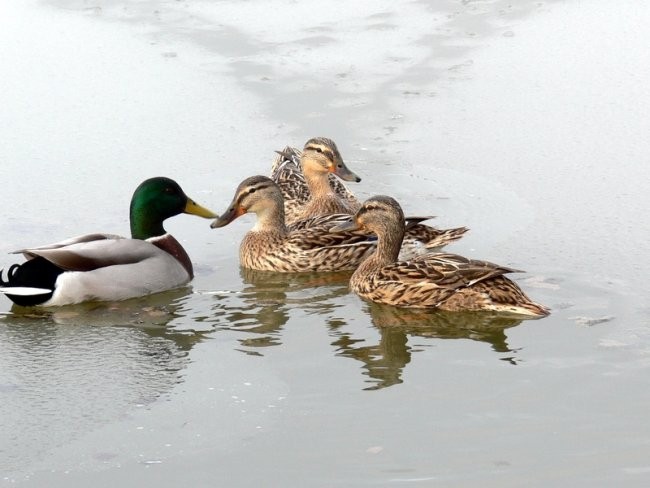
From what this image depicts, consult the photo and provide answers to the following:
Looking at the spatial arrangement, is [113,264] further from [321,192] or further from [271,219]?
[321,192]

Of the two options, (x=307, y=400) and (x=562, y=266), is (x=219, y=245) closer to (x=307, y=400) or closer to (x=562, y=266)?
(x=562, y=266)

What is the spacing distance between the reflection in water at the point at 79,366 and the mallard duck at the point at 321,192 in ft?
5.50

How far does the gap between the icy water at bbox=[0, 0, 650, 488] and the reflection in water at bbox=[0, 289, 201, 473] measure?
0.02 meters

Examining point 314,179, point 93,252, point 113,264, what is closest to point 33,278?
point 93,252

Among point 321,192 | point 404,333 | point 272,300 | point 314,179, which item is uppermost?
point 314,179

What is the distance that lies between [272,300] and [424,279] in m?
0.96

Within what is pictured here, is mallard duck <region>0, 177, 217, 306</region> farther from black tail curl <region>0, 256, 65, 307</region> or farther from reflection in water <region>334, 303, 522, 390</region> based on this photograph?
reflection in water <region>334, 303, 522, 390</region>

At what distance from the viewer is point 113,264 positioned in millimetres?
7355

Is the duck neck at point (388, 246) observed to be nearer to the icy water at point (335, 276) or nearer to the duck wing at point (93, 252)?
the icy water at point (335, 276)

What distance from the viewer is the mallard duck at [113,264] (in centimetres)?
709

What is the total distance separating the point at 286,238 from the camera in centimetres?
821

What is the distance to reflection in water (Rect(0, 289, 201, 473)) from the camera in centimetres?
524

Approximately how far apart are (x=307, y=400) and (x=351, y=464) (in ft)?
2.39

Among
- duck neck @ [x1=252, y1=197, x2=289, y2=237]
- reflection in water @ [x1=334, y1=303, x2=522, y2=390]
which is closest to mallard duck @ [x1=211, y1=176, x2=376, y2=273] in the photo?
duck neck @ [x1=252, y1=197, x2=289, y2=237]
